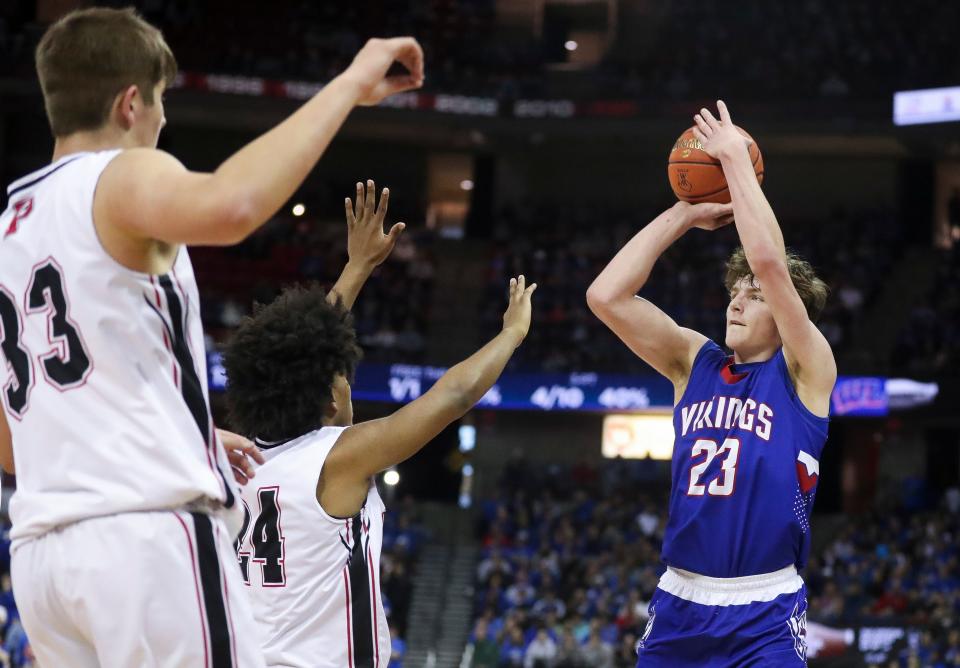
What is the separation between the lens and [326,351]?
4.03 m

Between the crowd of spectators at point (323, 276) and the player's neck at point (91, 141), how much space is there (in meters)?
21.2

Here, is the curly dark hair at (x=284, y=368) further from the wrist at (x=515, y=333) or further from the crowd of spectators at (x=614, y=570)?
the crowd of spectators at (x=614, y=570)

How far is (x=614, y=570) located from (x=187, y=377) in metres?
17.8

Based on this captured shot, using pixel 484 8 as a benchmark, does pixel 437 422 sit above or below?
below

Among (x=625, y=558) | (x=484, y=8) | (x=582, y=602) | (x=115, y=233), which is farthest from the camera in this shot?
(x=484, y=8)

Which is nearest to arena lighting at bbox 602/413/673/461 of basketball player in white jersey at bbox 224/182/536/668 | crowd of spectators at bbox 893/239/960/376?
crowd of spectators at bbox 893/239/960/376

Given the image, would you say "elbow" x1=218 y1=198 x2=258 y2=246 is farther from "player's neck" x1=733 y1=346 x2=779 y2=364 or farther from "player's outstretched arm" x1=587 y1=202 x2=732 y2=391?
"player's neck" x1=733 y1=346 x2=779 y2=364

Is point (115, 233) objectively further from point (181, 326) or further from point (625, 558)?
point (625, 558)

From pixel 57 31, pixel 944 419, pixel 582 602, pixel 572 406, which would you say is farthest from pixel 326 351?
pixel 944 419

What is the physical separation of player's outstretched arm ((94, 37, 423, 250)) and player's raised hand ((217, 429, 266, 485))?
939 millimetres

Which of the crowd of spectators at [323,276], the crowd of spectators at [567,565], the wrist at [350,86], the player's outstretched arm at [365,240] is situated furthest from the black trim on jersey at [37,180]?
the crowd of spectators at [323,276]

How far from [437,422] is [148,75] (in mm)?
1410

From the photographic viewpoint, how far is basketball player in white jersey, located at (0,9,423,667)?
271cm

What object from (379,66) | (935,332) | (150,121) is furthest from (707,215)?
(935,332)
